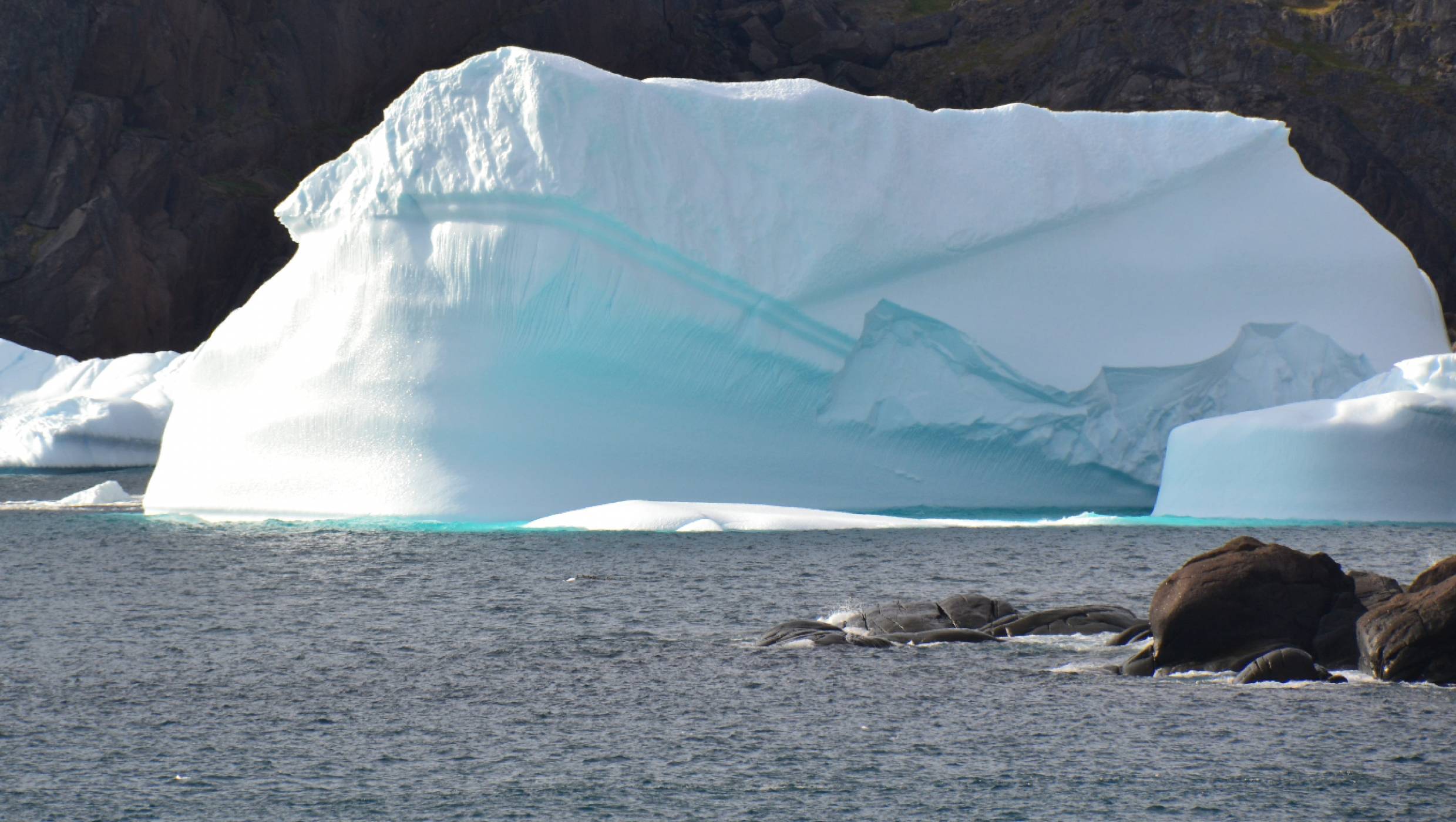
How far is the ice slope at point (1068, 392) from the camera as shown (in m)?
15.7

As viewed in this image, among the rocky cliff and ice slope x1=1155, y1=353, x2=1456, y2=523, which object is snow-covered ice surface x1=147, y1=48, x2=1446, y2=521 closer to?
ice slope x1=1155, y1=353, x2=1456, y2=523

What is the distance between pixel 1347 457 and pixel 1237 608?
758cm

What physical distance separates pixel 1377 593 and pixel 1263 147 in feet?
35.4

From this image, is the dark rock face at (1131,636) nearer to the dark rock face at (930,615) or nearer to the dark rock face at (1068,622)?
the dark rock face at (1068,622)

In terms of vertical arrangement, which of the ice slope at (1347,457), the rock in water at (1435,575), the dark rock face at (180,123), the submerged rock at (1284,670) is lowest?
the submerged rock at (1284,670)

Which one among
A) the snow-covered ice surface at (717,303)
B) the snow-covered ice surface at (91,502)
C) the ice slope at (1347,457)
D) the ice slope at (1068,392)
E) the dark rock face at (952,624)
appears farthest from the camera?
the snow-covered ice surface at (91,502)

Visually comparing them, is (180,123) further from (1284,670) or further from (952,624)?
(1284,670)

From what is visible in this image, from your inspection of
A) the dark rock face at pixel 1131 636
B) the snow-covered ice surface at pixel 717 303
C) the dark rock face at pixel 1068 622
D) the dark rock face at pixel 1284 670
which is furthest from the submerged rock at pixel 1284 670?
the snow-covered ice surface at pixel 717 303

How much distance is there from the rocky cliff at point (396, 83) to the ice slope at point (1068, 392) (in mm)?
23109

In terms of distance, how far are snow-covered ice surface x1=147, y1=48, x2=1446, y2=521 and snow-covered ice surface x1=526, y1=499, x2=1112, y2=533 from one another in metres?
0.84

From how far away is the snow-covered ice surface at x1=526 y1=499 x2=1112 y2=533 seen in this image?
13492mm

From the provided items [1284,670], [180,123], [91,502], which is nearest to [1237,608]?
[1284,670]

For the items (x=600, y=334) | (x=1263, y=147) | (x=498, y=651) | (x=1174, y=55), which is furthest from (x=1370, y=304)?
(x=1174, y=55)

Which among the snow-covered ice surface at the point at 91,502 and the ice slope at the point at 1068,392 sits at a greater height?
the ice slope at the point at 1068,392
